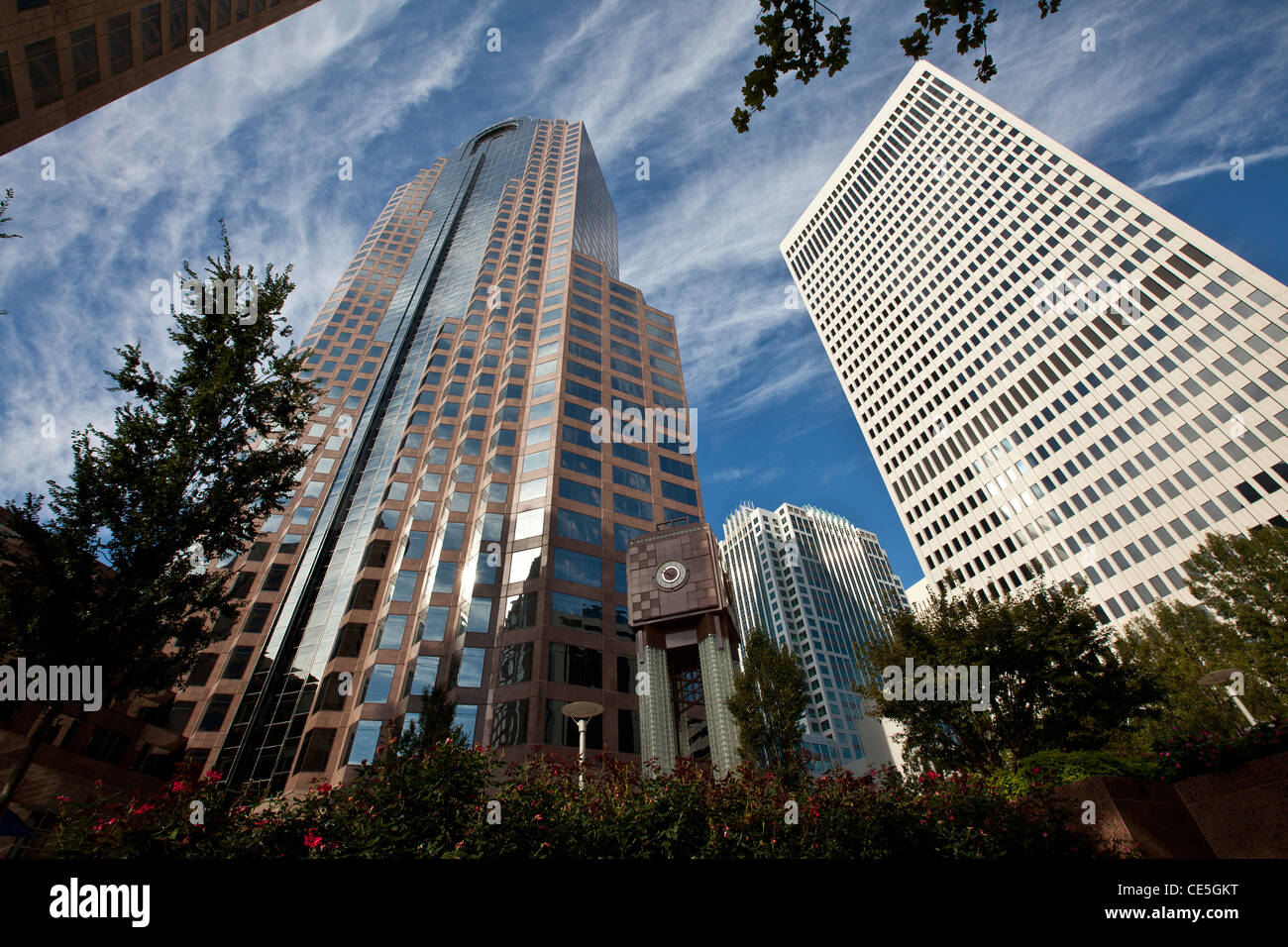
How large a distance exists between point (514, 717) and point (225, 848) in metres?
25.1

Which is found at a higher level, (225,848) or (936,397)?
(936,397)

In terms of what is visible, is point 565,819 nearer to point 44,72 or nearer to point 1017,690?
point 1017,690

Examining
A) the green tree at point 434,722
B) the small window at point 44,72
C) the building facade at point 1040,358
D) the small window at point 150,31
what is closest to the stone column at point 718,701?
the green tree at point 434,722

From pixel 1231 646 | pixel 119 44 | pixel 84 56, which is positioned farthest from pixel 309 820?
pixel 1231 646

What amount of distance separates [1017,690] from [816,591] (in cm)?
14788

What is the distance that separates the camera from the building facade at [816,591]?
135m

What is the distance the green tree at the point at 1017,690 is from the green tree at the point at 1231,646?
2.83m

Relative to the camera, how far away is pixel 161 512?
1401cm

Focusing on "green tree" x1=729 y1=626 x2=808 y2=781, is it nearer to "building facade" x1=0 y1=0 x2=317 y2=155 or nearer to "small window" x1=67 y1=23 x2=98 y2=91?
"building facade" x1=0 y1=0 x2=317 y2=155

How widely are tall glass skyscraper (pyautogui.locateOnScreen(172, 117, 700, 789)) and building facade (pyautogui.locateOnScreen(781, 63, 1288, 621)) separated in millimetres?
41859

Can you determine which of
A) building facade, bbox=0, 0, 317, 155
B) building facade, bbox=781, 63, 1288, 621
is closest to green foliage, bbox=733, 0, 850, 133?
building facade, bbox=0, 0, 317, 155

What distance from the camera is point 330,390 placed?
6575 cm
